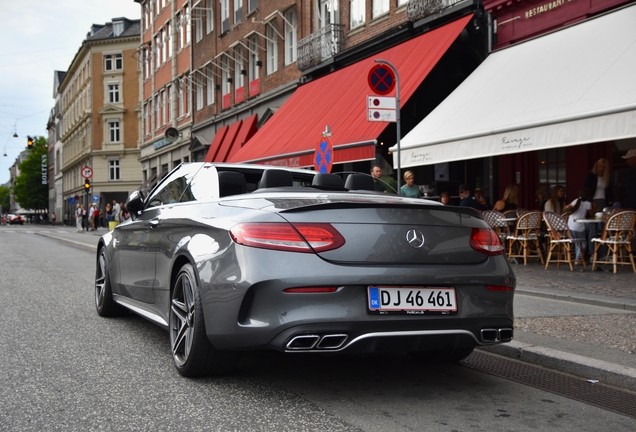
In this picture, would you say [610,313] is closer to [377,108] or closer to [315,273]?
[315,273]

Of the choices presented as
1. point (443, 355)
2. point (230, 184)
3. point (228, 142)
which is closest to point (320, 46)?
point (228, 142)

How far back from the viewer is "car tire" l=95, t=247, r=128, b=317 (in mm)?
7398

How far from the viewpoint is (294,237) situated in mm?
4230

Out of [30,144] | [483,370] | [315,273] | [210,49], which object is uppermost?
[210,49]

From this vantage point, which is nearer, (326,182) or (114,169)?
(326,182)

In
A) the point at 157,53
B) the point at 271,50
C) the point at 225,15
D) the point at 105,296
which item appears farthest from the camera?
the point at 157,53

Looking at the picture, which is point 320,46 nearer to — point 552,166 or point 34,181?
point 552,166

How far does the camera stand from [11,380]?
15.8 ft

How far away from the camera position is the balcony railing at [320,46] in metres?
23.5

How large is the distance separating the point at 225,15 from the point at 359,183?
3160cm

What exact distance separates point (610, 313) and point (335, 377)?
4.13m

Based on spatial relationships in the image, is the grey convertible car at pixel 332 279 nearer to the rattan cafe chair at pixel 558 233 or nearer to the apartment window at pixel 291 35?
the rattan cafe chair at pixel 558 233

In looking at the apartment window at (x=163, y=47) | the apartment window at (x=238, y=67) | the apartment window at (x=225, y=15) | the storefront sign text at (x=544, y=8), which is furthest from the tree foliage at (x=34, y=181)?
the storefront sign text at (x=544, y=8)

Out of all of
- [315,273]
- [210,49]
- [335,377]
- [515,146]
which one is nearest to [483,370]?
[335,377]
